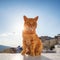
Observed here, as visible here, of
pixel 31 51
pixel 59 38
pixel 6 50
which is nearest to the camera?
pixel 31 51

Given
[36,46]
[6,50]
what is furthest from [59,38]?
[36,46]

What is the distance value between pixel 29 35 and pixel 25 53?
12.4 inches

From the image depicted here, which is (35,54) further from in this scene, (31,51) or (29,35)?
(29,35)

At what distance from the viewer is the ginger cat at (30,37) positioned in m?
2.42

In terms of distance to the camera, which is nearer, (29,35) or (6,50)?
(29,35)

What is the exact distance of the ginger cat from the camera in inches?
95.3

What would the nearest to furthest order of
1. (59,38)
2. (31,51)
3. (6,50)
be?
(31,51), (6,50), (59,38)

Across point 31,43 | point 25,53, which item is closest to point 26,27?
point 31,43

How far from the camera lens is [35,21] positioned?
8.10 ft

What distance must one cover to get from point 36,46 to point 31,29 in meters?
0.29

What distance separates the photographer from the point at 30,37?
2.43 m

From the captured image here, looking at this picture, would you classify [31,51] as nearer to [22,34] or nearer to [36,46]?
[36,46]

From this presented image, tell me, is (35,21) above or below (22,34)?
above

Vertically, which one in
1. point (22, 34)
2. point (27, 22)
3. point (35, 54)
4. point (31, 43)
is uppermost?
point (27, 22)
